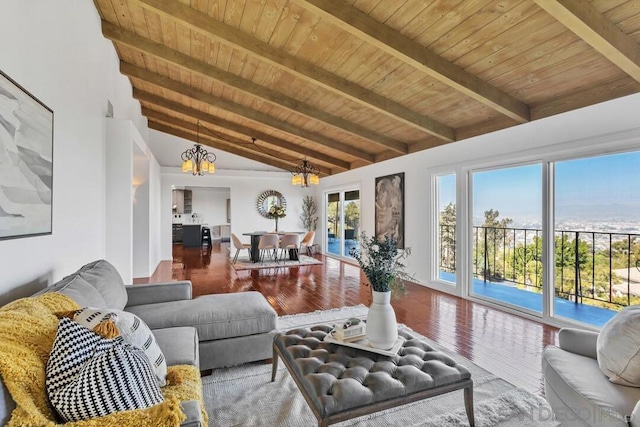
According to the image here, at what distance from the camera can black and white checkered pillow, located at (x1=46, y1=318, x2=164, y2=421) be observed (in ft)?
3.21

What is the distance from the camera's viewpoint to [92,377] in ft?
3.34

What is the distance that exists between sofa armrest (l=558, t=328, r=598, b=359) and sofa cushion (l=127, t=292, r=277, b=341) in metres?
1.97

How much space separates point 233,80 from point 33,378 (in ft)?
12.8

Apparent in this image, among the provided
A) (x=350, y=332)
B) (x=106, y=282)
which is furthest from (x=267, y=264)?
(x=350, y=332)

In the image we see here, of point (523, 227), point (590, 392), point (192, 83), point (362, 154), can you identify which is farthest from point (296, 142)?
point (590, 392)

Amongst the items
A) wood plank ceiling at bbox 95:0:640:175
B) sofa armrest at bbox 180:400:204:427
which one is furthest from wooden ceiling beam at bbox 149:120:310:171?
sofa armrest at bbox 180:400:204:427

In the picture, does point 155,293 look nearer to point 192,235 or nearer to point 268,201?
point 268,201

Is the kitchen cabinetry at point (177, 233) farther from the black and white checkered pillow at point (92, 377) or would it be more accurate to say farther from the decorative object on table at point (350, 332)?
the black and white checkered pillow at point (92, 377)

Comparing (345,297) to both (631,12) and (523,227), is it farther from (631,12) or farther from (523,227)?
(631,12)

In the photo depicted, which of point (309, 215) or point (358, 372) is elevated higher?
point (309, 215)

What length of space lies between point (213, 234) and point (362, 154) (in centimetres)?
943

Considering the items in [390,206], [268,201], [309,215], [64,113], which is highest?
[64,113]

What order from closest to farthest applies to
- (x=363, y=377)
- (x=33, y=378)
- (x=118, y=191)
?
(x=33, y=378)
(x=363, y=377)
(x=118, y=191)

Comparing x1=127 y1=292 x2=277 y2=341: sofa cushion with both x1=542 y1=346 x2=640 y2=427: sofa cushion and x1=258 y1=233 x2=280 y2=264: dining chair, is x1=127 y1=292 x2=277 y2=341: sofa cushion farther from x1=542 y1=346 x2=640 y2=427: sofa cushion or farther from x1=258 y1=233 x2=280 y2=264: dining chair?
x1=258 y1=233 x2=280 y2=264: dining chair
